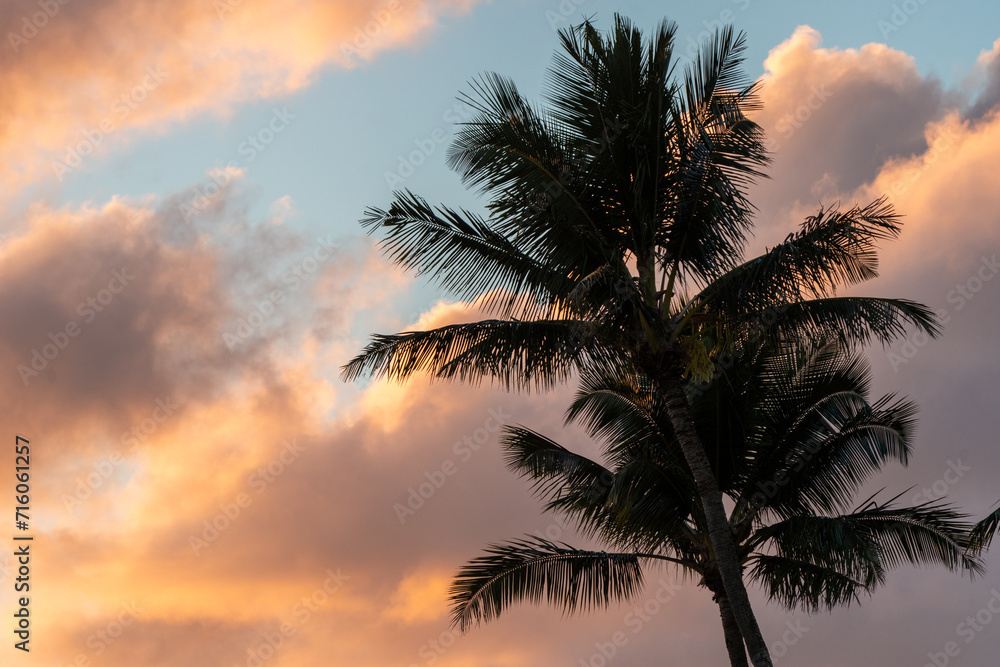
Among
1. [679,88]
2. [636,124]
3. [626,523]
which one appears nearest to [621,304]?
[636,124]

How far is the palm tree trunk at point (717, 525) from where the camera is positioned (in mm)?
10742

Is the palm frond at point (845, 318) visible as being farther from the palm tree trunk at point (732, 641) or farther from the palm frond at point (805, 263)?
the palm tree trunk at point (732, 641)

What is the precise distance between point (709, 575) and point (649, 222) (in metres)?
6.35

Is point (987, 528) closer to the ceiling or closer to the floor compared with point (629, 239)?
closer to the floor

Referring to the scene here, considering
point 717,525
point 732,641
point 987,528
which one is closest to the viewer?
point 987,528

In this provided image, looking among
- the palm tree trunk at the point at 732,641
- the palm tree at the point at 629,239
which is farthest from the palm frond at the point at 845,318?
the palm tree trunk at the point at 732,641

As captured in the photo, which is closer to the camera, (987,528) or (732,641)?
(987,528)

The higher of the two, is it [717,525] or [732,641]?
[717,525]

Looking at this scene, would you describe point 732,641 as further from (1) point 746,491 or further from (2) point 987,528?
(2) point 987,528

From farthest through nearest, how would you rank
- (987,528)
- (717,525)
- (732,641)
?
(732,641) → (717,525) → (987,528)

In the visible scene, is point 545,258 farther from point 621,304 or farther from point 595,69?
point 595,69

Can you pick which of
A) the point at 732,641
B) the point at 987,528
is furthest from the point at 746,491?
the point at 987,528

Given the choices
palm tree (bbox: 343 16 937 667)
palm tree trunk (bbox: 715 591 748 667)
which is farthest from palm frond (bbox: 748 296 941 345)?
palm tree trunk (bbox: 715 591 748 667)

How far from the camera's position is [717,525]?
36.0 ft
